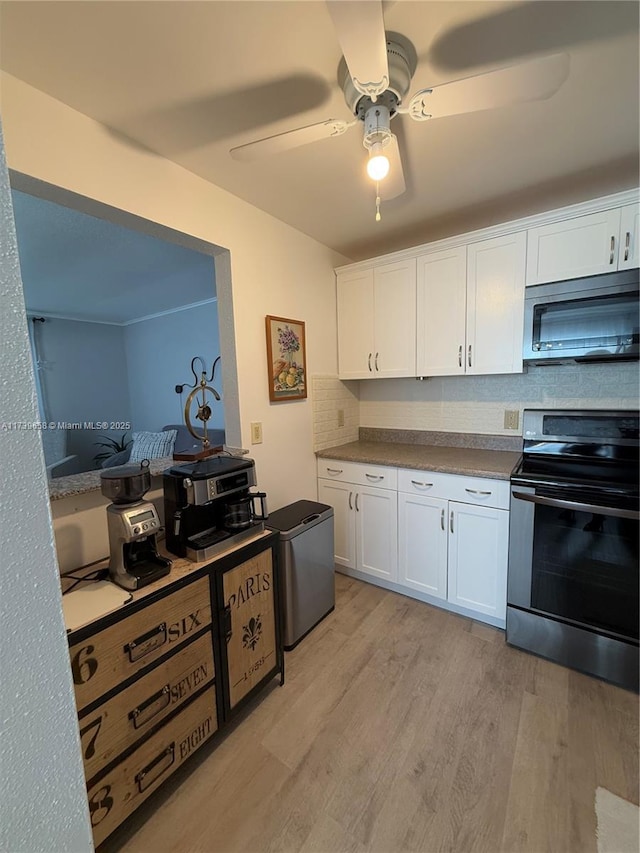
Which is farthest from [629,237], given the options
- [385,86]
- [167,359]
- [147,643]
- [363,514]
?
[167,359]

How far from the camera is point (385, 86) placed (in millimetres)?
977

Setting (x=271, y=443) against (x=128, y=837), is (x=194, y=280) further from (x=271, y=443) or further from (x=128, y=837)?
(x=128, y=837)

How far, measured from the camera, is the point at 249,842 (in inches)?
44.6

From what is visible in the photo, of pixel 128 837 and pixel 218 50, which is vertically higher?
pixel 218 50

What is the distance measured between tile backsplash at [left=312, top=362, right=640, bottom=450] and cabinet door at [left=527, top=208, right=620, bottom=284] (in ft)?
1.85

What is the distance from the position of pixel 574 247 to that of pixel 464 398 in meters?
1.04

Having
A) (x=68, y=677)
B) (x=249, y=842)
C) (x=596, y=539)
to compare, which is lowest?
(x=249, y=842)

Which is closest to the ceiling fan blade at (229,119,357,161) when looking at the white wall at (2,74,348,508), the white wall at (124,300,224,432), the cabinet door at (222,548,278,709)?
the white wall at (2,74,348,508)

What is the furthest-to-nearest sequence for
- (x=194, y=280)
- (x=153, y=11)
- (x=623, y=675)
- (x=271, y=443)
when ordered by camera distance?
(x=194, y=280), (x=271, y=443), (x=623, y=675), (x=153, y=11)

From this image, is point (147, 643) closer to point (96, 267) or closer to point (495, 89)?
point (495, 89)

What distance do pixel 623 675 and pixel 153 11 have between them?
293 cm

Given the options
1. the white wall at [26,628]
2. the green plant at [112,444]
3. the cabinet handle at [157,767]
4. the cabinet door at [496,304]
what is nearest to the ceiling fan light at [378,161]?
the white wall at [26,628]

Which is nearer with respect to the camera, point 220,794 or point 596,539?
point 220,794

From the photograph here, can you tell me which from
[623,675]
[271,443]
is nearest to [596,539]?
[623,675]
